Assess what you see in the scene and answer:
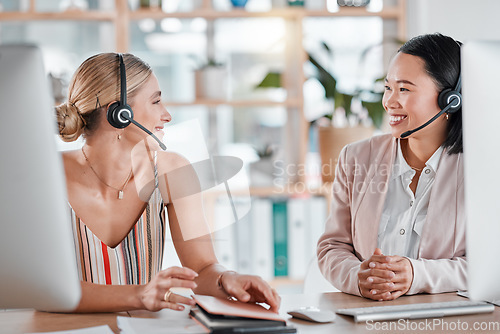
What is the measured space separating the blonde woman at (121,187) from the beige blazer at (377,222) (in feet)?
1.19

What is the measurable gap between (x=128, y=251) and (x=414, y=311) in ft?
2.41

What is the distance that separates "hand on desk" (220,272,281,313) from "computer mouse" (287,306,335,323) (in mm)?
42

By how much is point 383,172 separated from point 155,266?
27.3 inches

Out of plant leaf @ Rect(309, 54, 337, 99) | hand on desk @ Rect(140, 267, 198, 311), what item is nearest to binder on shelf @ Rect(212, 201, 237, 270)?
Result: plant leaf @ Rect(309, 54, 337, 99)

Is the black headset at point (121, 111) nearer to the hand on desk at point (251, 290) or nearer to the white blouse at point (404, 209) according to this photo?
the hand on desk at point (251, 290)

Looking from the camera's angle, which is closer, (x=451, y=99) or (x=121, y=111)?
(x=121, y=111)

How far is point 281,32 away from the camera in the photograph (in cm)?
326

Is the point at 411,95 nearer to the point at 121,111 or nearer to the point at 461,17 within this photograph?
the point at 121,111

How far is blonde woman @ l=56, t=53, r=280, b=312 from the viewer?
147 cm

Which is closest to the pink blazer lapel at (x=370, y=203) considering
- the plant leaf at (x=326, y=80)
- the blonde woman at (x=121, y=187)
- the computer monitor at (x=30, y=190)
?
the blonde woman at (x=121, y=187)

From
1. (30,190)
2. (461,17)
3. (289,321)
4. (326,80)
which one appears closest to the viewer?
(30,190)

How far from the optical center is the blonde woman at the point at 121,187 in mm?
1473

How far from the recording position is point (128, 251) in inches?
59.0

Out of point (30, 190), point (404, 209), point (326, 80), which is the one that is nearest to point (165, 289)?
point (30, 190)
